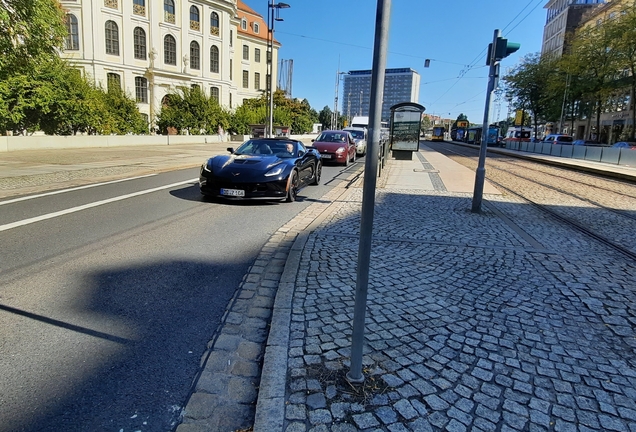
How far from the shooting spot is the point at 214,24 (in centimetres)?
5091

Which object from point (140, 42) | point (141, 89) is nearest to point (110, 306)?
point (141, 89)

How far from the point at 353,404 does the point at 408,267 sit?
2563 millimetres

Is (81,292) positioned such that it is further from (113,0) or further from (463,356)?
(113,0)

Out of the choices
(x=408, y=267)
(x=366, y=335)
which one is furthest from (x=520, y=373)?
(x=408, y=267)

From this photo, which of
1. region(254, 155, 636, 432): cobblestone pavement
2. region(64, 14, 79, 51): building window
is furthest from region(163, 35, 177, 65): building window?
region(254, 155, 636, 432): cobblestone pavement

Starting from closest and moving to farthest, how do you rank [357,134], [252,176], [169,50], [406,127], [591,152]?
[252,176]
[406,127]
[357,134]
[591,152]
[169,50]

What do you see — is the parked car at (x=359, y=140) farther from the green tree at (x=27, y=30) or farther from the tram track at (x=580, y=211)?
the green tree at (x=27, y=30)

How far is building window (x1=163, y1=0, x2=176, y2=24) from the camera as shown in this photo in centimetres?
4535

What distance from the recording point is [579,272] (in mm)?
4723

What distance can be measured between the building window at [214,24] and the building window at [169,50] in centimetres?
578

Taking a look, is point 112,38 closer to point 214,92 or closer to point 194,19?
point 194,19

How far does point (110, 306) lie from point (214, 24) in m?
54.6

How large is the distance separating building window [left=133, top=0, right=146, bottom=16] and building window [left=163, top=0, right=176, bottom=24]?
231 centimetres

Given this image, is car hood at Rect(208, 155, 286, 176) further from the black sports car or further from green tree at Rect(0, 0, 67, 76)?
green tree at Rect(0, 0, 67, 76)
